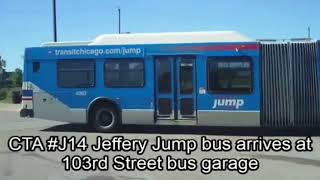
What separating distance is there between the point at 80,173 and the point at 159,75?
7.21 meters

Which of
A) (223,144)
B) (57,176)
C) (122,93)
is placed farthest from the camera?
(122,93)

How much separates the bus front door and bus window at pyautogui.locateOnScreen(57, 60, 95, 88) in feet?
6.91

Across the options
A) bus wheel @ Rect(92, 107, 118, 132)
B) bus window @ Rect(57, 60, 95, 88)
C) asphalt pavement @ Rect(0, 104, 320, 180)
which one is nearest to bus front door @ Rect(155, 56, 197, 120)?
asphalt pavement @ Rect(0, 104, 320, 180)

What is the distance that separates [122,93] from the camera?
59.2 ft

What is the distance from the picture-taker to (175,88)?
17578mm

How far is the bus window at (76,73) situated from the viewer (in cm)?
1838

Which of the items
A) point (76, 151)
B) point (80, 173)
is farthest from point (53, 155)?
point (80, 173)

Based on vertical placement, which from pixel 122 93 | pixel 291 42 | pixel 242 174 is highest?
pixel 291 42

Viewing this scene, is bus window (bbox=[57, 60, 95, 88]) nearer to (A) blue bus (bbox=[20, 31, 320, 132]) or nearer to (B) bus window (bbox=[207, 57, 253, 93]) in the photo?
(A) blue bus (bbox=[20, 31, 320, 132])

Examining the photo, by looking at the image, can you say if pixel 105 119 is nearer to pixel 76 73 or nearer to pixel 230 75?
pixel 76 73

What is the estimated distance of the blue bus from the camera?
16.8 metres

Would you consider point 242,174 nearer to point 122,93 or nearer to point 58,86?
point 122,93

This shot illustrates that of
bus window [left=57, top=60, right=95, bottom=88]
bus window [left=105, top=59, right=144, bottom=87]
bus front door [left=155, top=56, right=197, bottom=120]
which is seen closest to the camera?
bus front door [left=155, top=56, right=197, bottom=120]

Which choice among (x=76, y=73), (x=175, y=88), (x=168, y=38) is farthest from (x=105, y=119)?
(x=168, y=38)
